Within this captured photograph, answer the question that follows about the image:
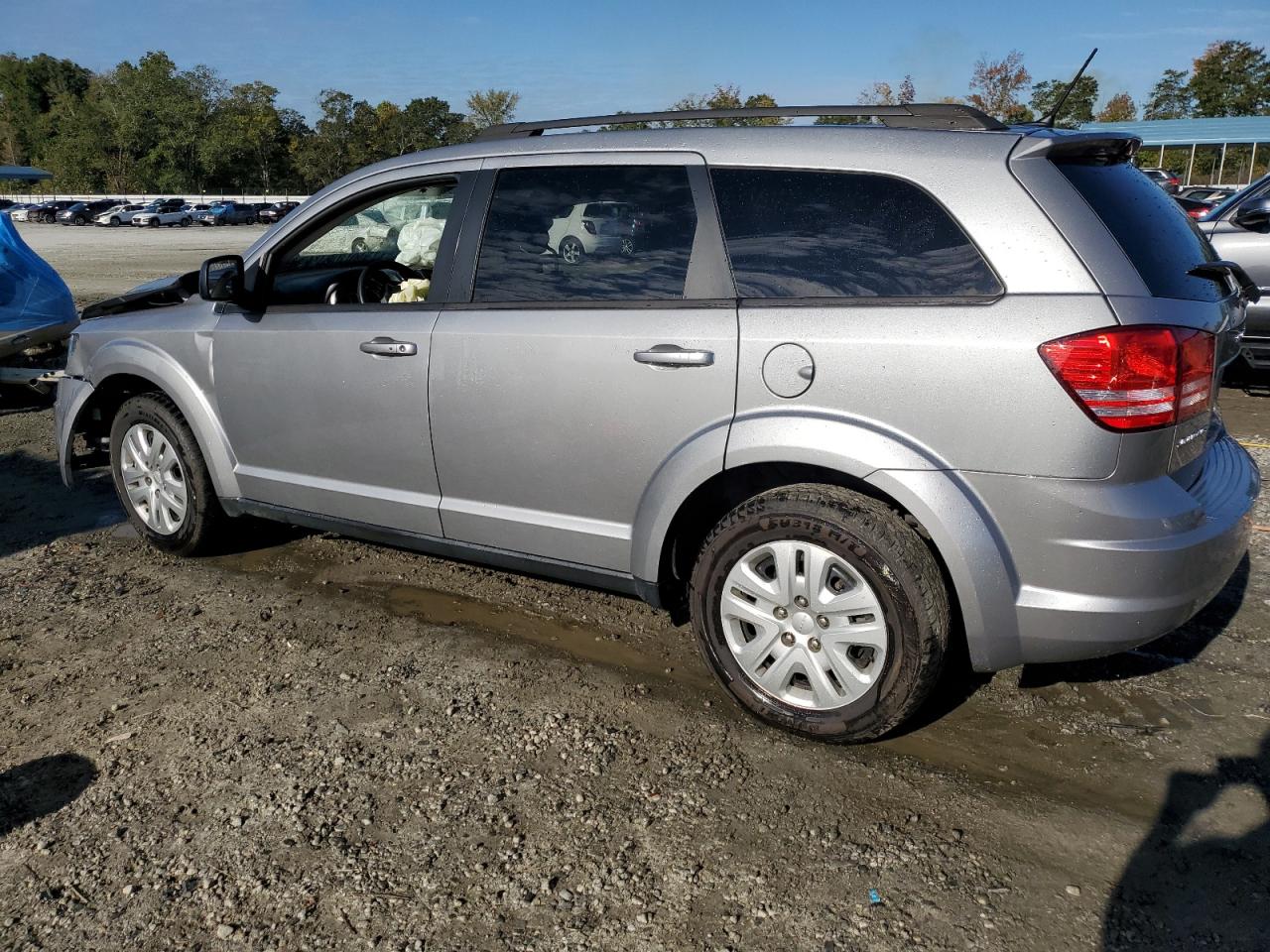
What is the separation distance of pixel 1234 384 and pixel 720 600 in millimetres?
7761

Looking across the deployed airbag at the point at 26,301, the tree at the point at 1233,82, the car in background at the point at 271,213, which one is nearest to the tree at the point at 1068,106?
the tree at the point at 1233,82

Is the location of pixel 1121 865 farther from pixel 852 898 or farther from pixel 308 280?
pixel 308 280

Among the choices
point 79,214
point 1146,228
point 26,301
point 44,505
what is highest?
point 79,214

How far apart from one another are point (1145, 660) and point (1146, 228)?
1683 mm

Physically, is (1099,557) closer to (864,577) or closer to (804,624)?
(864,577)

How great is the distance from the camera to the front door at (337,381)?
4.01 m

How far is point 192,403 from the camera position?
4.68 m

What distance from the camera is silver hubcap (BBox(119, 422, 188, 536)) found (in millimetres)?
4918

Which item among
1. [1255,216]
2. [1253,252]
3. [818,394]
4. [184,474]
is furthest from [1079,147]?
[1253,252]

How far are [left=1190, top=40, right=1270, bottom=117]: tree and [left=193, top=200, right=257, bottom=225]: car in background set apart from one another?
59.4m

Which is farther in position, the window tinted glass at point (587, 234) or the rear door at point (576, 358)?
the window tinted glass at point (587, 234)

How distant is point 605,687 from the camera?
12.2ft

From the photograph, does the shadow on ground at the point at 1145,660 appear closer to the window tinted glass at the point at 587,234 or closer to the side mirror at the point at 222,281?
the window tinted glass at the point at 587,234

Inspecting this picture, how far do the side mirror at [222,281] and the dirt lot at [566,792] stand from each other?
4.42 ft
